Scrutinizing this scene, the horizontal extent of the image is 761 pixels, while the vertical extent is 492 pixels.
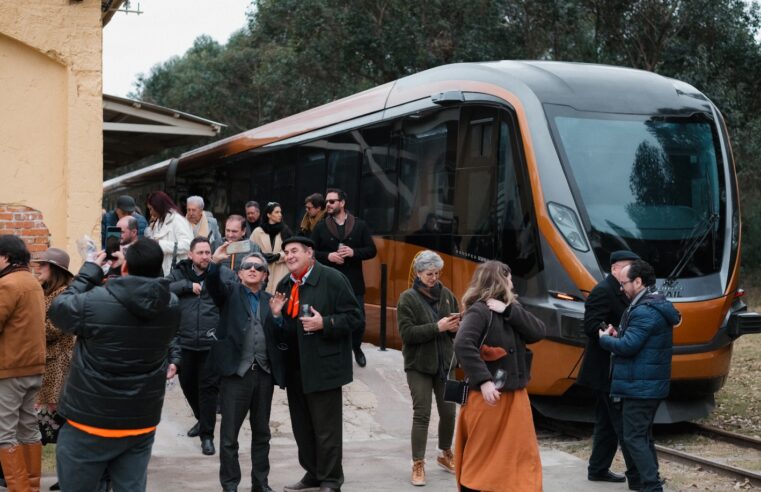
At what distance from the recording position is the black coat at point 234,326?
7227 millimetres

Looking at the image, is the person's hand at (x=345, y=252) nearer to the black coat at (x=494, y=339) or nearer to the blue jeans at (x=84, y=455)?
the black coat at (x=494, y=339)

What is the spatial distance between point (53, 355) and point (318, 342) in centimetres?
185

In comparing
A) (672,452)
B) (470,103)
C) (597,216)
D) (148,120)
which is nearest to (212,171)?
(148,120)

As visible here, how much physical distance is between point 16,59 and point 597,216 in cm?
562

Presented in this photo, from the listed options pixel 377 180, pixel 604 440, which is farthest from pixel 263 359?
pixel 377 180

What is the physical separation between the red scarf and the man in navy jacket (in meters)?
2.17

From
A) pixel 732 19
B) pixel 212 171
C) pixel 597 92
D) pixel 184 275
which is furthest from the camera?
pixel 732 19

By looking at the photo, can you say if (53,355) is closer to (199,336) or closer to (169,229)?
(199,336)

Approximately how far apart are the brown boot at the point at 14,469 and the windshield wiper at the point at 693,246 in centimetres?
593

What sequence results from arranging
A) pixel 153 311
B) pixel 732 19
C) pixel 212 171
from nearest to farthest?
pixel 153 311 → pixel 212 171 → pixel 732 19

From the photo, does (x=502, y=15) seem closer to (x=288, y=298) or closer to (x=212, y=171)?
(x=212, y=171)

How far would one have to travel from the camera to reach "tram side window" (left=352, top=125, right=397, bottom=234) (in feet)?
41.3

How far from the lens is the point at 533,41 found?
29453 mm

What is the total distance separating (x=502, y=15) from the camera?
2931cm
